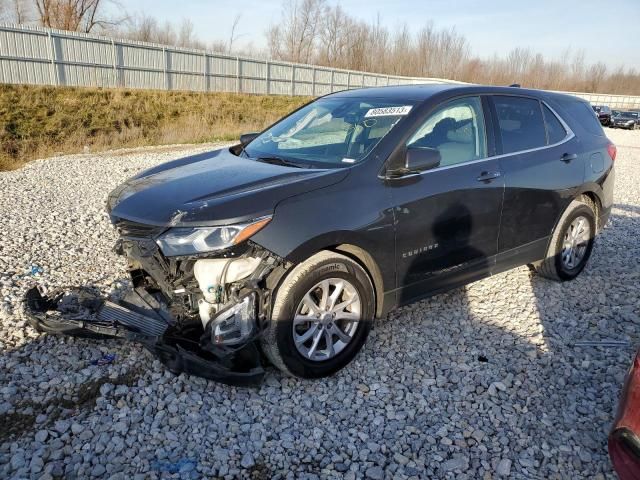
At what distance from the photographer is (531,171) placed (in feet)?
14.3

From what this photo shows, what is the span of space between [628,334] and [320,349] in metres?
2.72

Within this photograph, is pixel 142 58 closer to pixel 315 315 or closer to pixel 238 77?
pixel 238 77

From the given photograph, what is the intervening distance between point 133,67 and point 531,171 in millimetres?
25385

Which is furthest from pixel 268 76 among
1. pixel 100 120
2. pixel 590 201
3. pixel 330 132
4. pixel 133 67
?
pixel 330 132

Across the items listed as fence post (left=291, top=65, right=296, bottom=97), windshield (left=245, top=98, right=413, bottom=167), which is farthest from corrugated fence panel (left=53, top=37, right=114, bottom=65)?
windshield (left=245, top=98, right=413, bottom=167)

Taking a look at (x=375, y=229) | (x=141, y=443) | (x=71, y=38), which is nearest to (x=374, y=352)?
(x=375, y=229)

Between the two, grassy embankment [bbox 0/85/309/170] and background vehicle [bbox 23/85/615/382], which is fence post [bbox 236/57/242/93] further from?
background vehicle [bbox 23/85/615/382]

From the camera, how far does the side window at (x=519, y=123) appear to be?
14.0 ft

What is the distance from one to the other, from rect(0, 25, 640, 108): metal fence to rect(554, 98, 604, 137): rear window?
1348 centimetres

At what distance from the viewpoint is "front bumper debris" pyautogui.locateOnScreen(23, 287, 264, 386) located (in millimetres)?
2943

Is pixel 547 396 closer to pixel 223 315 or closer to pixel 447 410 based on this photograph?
pixel 447 410

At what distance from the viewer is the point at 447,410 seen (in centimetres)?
315

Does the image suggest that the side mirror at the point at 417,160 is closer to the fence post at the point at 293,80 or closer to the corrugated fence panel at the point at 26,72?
the corrugated fence panel at the point at 26,72

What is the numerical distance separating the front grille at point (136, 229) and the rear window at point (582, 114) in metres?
4.11
